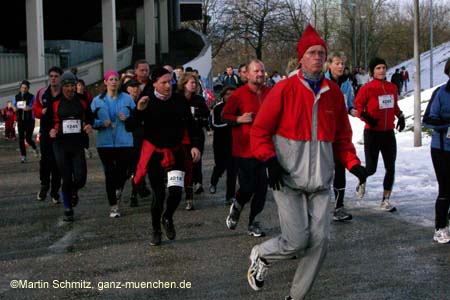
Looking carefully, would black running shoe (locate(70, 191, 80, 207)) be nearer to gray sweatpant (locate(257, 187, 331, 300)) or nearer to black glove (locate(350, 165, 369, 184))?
gray sweatpant (locate(257, 187, 331, 300))

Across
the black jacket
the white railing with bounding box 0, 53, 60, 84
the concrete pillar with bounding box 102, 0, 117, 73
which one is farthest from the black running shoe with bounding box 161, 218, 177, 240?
the concrete pillar with bounding box 102, 0, 117, 73

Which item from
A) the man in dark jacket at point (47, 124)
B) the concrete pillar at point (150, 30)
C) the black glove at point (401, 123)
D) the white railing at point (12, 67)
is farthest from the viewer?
the concrete pillar at point (150, 30)

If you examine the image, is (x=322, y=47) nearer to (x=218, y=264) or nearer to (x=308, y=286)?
(x=308, y=286)

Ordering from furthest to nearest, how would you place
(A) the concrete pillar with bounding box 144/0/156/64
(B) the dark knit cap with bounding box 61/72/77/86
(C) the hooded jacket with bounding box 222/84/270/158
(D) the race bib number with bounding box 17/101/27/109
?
(A) the concrete pillar with bounding box 144/0/156/64
(D) the race bib number with bounding box 17/101/27/109
(B) the dark knit cap with bounding box 61/72/77/86
(C) the hooded jacket with bounding box 222/84/270/158

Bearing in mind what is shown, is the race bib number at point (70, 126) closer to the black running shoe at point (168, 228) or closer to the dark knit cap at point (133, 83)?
the dark knit cap at point (133, 83)

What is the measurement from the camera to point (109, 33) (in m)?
36.9

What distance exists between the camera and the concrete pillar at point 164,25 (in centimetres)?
4921

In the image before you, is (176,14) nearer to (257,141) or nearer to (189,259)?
(189,259)

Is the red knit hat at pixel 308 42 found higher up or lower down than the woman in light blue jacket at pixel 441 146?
higher up

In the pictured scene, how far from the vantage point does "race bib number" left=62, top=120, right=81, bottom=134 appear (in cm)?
860

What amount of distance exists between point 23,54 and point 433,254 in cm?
2929

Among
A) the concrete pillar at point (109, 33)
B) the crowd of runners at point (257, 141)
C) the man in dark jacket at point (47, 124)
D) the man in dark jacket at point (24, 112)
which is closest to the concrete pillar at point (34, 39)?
the concrete pillar at point (109, 33)

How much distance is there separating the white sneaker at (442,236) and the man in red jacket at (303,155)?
255cm

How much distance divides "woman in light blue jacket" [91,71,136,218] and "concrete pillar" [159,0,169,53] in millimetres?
40518
